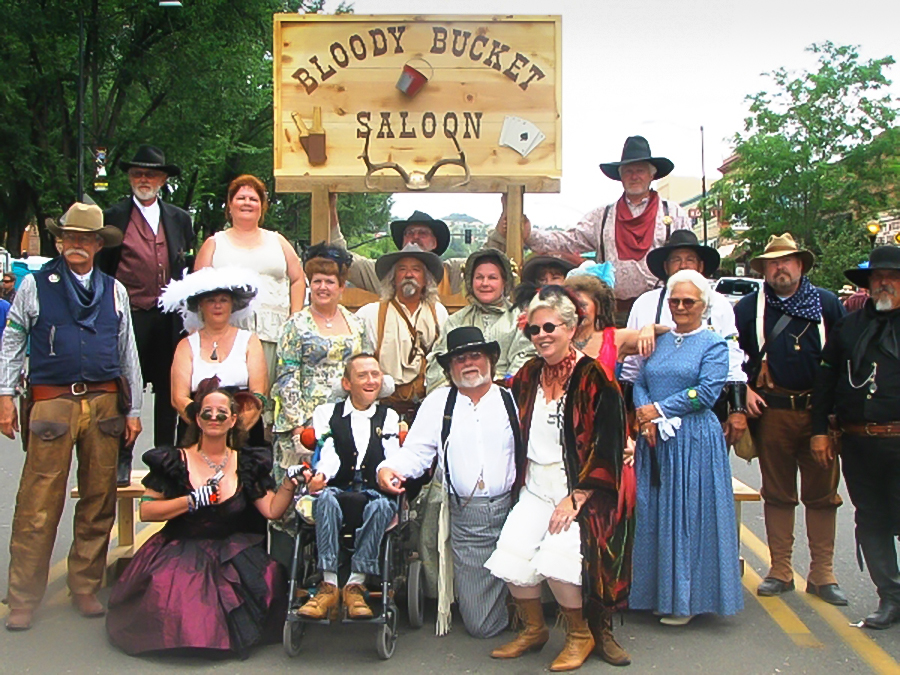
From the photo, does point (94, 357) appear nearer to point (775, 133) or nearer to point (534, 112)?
point (534, 112)

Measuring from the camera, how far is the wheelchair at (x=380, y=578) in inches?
185

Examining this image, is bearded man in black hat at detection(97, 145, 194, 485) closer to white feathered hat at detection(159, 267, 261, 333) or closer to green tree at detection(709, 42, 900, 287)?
white feathered hat at detection(159, 267, 261, 333)

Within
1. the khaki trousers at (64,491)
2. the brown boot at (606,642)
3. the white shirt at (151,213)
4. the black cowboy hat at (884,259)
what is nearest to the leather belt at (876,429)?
the black cowboy hat at (884,259)

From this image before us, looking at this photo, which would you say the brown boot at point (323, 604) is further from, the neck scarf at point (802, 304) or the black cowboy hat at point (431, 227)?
the neck scarf at point (802, 304)

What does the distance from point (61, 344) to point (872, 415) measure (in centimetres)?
440

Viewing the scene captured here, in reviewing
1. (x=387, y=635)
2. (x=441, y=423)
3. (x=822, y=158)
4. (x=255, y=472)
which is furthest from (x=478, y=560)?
(x=822, y=158)

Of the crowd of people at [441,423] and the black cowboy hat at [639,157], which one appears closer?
the crowd of people at [441,423]

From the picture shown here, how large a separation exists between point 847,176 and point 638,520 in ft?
116

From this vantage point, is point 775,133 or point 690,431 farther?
point 775,133

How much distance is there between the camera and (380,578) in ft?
16.2

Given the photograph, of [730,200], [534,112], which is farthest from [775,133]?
[534,112]

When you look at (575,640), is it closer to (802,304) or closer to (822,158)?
(802,304)

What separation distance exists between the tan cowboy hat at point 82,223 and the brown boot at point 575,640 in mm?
3297

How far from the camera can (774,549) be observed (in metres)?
5.94
